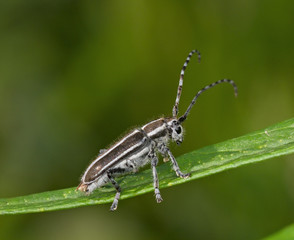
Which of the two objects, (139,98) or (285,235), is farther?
(139,98)

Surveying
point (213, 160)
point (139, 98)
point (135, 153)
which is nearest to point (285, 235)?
point (213, 160)

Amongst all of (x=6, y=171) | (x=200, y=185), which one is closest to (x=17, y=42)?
(x=6, y=171)

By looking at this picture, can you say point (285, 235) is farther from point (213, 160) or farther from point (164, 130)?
point (164, 130)

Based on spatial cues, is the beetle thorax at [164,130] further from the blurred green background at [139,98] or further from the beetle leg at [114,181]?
the blurred green background at [139,98]

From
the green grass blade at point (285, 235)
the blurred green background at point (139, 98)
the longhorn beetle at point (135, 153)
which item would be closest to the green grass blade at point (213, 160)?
the longhorn beetle at point (135, 153)

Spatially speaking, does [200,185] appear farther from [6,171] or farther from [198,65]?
[6,171]

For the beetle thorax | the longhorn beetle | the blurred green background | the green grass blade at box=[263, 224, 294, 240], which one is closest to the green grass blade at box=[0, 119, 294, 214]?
the longhorn beetle

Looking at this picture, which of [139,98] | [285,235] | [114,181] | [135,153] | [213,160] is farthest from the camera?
[139,98]
